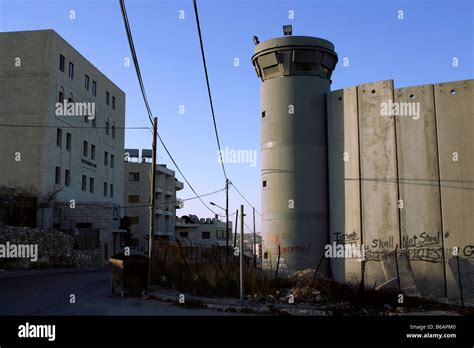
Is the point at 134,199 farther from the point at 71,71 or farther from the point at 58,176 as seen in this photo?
the point at 71,71

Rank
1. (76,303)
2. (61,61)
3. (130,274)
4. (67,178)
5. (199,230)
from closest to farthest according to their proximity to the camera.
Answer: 1. (76,303)
2. (130,274)
3. (61,61)
4. (67,178)
5. (199,230)

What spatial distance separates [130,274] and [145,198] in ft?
182

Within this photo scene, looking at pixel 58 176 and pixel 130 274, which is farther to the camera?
pixel 58 176

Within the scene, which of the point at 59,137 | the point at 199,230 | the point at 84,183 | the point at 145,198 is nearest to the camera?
the point at 59,137

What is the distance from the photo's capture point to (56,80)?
44.7 meters

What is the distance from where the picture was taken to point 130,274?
17438 millimetres

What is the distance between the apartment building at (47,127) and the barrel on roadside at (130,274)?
2664 cm

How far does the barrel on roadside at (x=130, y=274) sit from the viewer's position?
56.6 feet

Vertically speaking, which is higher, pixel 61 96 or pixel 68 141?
pixel 61 96

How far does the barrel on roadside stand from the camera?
17.2 m

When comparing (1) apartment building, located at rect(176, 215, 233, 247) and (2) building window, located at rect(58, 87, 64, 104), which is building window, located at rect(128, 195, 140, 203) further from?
(2) building window, located at rect(58, 87, 64, 104)

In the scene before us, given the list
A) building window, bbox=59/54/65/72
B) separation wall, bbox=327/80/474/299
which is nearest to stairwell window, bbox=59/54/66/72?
building window, bbox=59/54/65/72

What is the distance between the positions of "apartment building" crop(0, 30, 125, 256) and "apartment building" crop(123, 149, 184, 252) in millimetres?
18048

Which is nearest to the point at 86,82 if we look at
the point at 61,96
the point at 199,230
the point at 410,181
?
the point at 61,96
